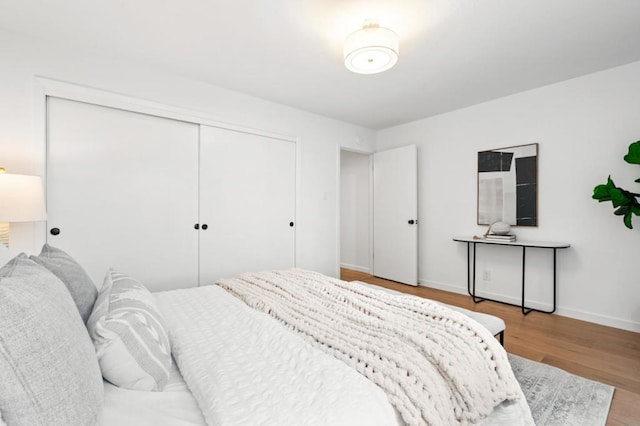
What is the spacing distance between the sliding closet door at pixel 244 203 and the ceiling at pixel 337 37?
629 millimetres

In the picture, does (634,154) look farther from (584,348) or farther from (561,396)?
(561,396)

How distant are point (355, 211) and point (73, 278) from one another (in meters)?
4.85

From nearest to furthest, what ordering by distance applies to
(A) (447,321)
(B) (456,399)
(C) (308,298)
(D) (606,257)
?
(B) (456,399), (A) (447,321), (C) (308,298), (D) (606,257)

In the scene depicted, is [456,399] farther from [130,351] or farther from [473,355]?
[130,351]

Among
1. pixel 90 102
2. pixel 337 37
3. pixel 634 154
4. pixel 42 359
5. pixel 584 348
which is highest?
pixel 337 37

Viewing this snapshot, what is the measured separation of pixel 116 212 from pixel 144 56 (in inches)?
53.2

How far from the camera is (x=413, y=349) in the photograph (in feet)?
3.68

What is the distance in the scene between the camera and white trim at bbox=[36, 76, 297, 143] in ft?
7.62

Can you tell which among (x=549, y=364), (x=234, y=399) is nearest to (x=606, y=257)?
(x=549, y=364)

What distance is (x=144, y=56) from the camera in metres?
2.57

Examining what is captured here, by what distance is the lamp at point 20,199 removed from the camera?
69.4 inches

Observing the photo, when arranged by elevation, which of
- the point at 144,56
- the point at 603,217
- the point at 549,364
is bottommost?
the point at 549,364

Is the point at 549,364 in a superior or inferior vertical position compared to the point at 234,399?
inferior

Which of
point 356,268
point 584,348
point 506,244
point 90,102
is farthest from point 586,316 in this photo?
point 90,102
